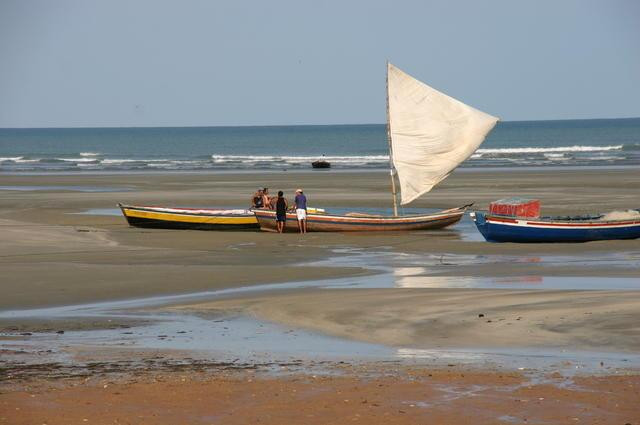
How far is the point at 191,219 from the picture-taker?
30.6 meters

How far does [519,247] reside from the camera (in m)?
25.2

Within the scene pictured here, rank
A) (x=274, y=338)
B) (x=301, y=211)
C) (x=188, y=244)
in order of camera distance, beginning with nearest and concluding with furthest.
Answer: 1. (x=274, y=338)
2. (x=188, y=244)
3. (x=301, y=211)

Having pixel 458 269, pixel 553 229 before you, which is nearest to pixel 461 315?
pixel 458 269

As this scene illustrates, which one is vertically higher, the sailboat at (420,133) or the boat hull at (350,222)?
the sailboat at (420,133)

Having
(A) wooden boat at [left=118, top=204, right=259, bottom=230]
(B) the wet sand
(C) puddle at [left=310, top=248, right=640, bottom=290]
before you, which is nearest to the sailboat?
(A) wooden boat at [left=118, top=204, right=259, bottom=230]

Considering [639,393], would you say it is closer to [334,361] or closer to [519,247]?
[334,361]

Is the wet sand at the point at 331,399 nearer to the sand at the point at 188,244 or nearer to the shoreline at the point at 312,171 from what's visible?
the sand at the point at 188,244

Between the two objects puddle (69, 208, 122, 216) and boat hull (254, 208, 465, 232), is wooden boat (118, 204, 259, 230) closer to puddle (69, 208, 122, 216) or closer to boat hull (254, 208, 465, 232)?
boat hull (254, 208, 465, 232)

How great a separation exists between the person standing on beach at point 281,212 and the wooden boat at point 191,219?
107 cm

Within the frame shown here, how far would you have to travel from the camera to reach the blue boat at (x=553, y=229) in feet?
84.3

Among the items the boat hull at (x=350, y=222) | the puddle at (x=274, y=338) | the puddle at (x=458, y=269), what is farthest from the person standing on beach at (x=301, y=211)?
the puddle at (x=274, y=338)

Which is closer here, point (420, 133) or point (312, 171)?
point (420, 133)

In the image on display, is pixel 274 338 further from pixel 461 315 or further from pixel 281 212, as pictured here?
pixel 281 212

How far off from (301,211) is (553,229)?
6.60 metres
